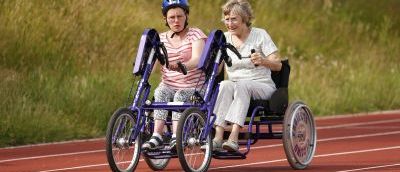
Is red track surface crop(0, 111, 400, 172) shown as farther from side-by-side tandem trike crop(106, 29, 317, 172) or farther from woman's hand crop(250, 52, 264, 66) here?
woman's hand crop(250, 52, 264, 66)

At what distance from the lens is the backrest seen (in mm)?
13767

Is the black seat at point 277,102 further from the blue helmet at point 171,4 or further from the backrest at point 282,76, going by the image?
the blue helmet at point 171,4

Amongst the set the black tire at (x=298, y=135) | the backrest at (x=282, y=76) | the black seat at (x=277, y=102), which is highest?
the backrest at (x=282, y=76)

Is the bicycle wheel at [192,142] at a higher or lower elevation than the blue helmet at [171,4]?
lower

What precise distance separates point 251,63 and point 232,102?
0.55 metres

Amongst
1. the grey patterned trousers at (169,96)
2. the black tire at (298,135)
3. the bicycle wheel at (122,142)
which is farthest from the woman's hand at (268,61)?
the bicycle wheel at (122,142)

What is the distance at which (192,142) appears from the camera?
12555 millimetres

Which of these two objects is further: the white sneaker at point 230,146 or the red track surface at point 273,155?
the red track surface at point 273,155

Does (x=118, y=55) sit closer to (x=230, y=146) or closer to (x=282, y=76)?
(x=282, y=76)

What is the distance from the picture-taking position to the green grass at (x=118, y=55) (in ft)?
63.6

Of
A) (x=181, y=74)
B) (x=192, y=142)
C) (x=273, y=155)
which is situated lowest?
(x=273, y=155)

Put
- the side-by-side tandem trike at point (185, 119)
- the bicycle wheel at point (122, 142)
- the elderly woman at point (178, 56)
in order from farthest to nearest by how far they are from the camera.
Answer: the elderly woman at point (178, 56)
the side-by-side tandem trike at point (185, 119)
the bicycle wheel at point (122, 142)

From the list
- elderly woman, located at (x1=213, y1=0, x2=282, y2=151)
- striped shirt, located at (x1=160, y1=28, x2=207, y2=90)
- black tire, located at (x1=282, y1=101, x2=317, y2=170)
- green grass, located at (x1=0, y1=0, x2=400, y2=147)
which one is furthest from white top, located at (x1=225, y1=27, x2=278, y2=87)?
green grass, located at (x1=0, y1=0, x2=400, y2=147)

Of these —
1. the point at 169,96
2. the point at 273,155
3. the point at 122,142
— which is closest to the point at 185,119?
the point at 122,142
